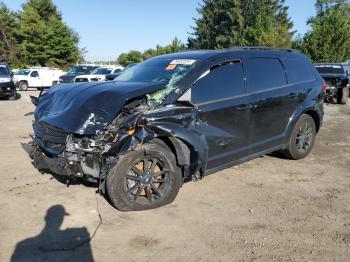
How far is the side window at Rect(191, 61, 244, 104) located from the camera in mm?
4957

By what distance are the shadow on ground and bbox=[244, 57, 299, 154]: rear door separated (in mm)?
2822

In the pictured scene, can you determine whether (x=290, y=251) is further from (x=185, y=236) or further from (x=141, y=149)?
(x=141, y=149)

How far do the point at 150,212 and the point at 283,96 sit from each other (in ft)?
9.50

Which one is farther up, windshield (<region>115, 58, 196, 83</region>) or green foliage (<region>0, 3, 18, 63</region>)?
green foliage (<region>0, 3, 18, 63</region>)

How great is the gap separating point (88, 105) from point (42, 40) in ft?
168

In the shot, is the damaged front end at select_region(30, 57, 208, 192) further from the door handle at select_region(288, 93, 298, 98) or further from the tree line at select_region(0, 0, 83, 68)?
the tree line at select_region(0, 0, 83, 68)

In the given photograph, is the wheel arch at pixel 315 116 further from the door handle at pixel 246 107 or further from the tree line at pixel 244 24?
the tree line at pixel 244 24

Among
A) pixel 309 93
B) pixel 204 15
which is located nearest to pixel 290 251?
pixel 309 93

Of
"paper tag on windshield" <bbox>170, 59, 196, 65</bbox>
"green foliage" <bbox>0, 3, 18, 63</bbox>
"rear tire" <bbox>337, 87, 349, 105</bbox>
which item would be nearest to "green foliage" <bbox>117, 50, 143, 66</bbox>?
"green foliage" <bbox>0, 3, 18, 63</bbox>

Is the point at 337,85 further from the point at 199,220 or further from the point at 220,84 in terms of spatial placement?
→ the point at 199,220

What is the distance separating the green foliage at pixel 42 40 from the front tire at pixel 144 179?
5077cm

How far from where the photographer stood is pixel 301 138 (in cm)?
685

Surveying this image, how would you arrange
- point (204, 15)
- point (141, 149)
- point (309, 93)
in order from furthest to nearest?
point (204, 15), point (309, 93), point (141, 149)

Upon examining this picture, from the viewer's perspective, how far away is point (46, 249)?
12.2 ft
